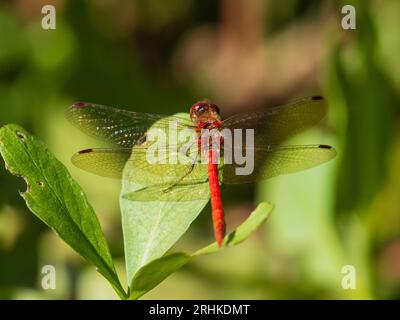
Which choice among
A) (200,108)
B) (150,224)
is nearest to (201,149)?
(200,108)

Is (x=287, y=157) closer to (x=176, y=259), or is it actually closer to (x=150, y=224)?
(x=150, y=224)

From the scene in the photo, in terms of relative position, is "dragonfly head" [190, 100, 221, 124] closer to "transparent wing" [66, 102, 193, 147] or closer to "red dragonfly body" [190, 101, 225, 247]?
"red dragonfly body" [190, 101, 225, 247]

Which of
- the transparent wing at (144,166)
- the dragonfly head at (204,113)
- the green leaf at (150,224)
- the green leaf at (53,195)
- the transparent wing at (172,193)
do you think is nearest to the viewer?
the green leaf at (53,195)

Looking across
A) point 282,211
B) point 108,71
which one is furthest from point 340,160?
point 108,71

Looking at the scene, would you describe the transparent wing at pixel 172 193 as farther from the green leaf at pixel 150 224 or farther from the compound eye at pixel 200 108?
the compound eye at pixel 200 108

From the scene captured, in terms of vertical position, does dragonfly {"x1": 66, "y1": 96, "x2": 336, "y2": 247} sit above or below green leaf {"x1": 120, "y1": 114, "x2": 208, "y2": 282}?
above

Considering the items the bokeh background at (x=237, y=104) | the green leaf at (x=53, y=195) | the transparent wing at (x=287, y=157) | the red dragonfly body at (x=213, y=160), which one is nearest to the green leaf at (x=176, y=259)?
the green leaf at (x=53, y=195)

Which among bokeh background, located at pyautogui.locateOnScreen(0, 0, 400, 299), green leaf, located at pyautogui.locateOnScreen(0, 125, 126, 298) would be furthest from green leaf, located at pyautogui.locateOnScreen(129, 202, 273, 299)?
bokeh background, located at pyautogui.locateOnScreen(0, 0, 400, 299)
